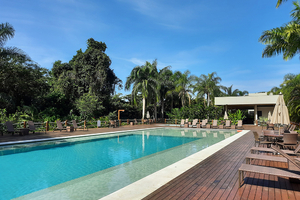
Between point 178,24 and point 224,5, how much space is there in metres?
5.03

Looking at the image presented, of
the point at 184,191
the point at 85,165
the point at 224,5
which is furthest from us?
the point at 224,5

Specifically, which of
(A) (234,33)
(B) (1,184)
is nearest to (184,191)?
(B) (1,184)

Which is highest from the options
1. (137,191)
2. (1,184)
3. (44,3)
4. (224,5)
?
(224,5)

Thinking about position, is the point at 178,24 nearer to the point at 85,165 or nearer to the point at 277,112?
the point at 277,112

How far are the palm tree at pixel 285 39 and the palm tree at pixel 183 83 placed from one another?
15.3 meters

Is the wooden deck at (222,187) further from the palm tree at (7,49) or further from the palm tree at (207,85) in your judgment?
the palm tree at (207,85)

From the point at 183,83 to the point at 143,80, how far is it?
6661mm

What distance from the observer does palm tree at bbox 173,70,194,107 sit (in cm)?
2709

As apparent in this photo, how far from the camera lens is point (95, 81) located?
2389 cm

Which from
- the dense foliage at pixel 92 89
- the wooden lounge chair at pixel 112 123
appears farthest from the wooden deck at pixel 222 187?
the wooden lounge chair at pixel 112 123

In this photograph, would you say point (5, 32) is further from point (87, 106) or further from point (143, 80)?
point (143, 80)

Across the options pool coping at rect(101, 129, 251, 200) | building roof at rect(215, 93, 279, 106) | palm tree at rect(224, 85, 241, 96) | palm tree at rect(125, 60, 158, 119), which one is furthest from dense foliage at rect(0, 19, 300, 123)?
pool coping at rect(101, 129, 251, 200)

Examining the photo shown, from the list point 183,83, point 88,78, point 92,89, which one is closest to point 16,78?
point 88,78

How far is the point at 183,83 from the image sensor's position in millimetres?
27359
